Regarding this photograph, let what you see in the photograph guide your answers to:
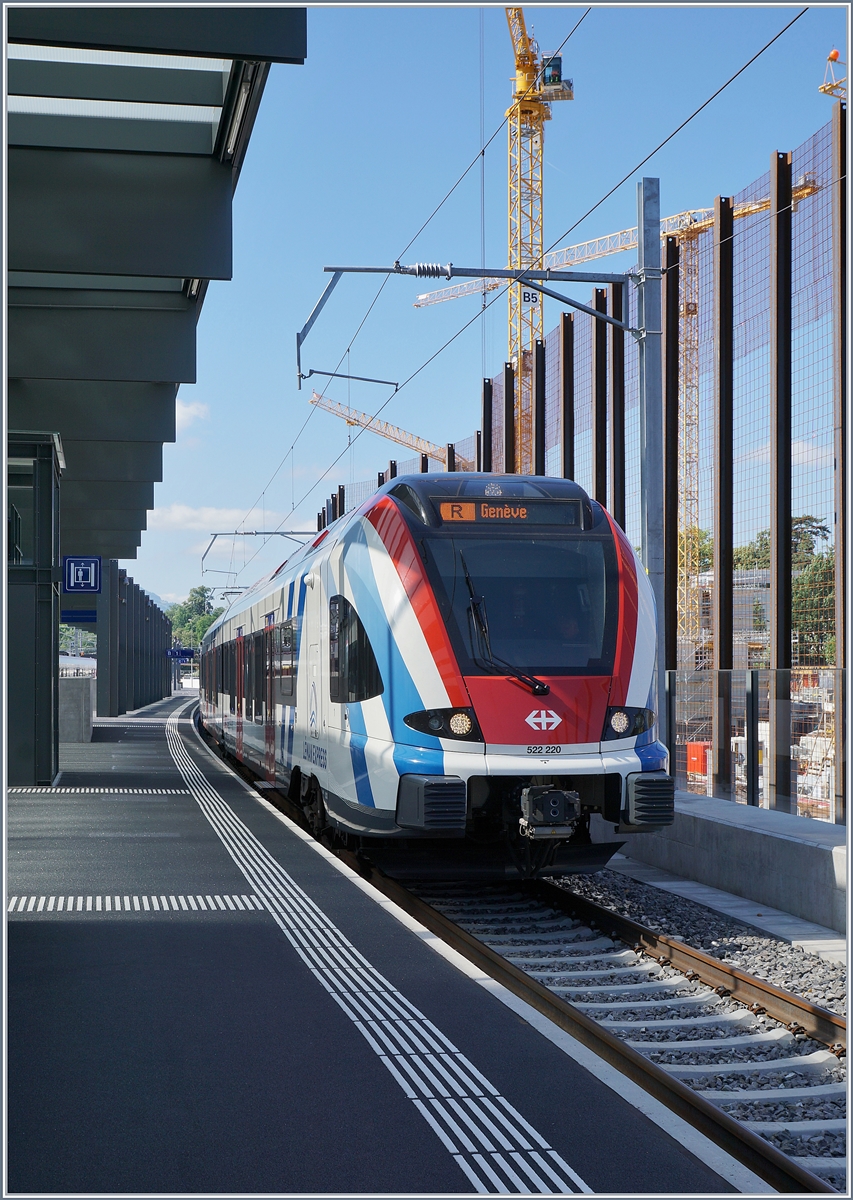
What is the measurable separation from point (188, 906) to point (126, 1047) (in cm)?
331

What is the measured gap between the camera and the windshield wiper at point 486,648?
360 inches

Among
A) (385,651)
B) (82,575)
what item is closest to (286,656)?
(385,651)

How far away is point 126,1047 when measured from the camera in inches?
213

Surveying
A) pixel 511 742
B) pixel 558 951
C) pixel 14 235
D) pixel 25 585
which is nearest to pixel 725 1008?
pixel 558 951

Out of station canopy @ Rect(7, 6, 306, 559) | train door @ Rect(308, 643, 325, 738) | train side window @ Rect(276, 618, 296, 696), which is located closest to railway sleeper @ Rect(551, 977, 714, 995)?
train door @ Rect(308, 643, 325, 738)

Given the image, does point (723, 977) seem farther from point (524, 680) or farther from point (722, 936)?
point (524, 680)

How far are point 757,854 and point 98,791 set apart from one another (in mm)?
10509

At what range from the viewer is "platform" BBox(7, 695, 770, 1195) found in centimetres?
410

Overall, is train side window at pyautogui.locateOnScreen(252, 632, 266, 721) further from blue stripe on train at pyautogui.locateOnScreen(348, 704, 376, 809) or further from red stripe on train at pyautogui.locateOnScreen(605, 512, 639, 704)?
red stripe on train at pyautogui.locateOnScreen(605, 512, 639, 704)

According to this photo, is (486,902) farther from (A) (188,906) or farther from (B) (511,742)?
(A) (188,906)

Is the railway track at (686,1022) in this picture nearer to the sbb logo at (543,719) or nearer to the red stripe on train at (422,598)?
the sbb logo at (543,719)

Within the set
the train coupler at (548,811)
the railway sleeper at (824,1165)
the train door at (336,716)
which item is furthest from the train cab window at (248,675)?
the railway sleeper at (824,1165)

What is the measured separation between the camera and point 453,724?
9.06m

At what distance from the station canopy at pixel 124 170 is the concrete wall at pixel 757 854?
7.21 metres
